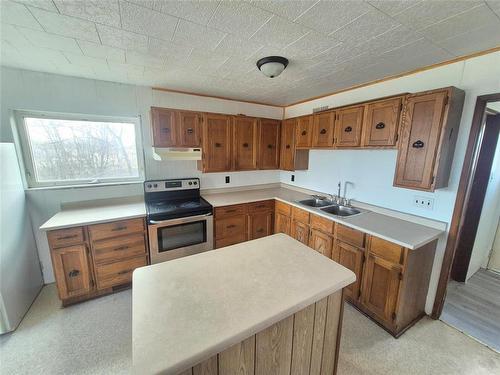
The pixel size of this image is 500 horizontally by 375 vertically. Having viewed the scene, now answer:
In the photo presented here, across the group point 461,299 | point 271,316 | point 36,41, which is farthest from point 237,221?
point 461,299

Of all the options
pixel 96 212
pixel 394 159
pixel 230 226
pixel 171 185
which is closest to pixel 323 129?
pixel 394 159

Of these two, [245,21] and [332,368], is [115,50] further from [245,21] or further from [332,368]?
[332,368]

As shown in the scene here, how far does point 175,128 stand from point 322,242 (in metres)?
2.33

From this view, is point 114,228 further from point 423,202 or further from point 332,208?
point 423,202

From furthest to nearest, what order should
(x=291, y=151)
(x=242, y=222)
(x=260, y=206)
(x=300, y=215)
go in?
(x=291, y=151) → (x=260, y=206) → (x=242, y=222) → (x=300, y=215)

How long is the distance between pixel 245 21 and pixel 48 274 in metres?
3.41

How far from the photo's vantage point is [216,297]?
3.21 feet

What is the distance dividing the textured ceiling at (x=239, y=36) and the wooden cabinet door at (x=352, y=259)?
1773 millimetres

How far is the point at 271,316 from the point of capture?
87 centimetres

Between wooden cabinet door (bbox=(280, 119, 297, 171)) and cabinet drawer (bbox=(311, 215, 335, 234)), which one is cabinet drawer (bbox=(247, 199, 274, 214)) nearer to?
wooden cabinet door (bbox=(280, 119, 297, 171))

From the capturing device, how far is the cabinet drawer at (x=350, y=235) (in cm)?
200

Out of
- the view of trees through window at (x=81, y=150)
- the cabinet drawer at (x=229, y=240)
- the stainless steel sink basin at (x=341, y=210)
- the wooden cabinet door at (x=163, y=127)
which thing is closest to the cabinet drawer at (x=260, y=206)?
the cabinet drawer at (x=229, y=240)

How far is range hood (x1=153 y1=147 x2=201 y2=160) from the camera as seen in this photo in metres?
2.49

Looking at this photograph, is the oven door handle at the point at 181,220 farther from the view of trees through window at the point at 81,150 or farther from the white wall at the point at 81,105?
the view of trees through window at the point at 81,150
